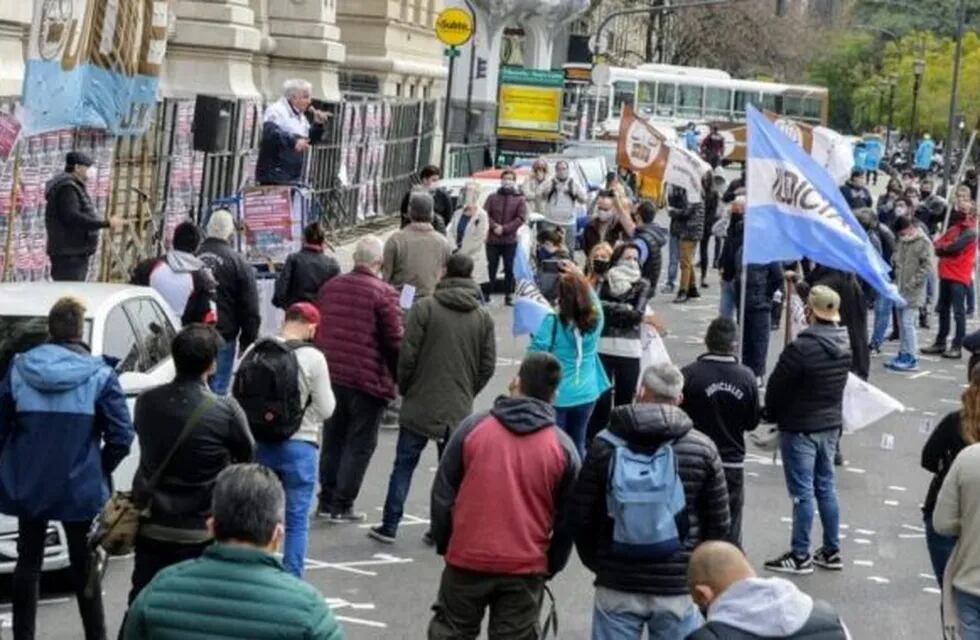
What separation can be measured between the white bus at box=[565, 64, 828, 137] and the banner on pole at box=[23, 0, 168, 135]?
5802 cm

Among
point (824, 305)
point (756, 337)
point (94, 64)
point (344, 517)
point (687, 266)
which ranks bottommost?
point (344, 517)

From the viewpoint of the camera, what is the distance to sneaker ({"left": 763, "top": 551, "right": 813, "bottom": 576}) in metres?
13.3

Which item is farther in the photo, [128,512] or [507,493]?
[128,512]

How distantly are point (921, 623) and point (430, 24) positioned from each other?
4427 cm

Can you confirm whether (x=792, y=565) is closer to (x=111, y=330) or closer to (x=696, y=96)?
(x=111, y=330)

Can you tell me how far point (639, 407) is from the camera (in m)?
8.73

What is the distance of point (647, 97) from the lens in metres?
83.4

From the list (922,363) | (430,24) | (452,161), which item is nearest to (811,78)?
(430,24)

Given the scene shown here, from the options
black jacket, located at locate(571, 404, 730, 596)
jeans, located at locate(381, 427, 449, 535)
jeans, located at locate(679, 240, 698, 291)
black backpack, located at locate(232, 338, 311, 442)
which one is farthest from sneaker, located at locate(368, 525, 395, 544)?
jeans, located at locate(679, 240, 698, 291)

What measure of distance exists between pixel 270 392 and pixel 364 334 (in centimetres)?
259

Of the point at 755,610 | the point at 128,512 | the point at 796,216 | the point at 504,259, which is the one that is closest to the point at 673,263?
the point at 504,259

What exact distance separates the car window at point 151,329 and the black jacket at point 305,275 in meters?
2.38

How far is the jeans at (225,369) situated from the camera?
15648 millimetres

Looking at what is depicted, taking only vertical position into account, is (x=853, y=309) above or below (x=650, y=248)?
below
